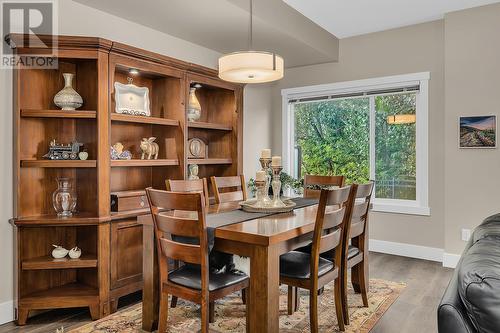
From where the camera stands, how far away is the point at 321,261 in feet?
8.25

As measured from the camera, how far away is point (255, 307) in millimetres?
2045

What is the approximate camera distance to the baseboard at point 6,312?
267 centimetres

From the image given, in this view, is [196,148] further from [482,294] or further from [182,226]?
[482,294]

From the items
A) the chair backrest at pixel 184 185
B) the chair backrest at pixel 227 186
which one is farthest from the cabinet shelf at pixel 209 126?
the chair backrest at pixel 184 185

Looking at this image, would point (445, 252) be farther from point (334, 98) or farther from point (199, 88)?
point (199, 88)

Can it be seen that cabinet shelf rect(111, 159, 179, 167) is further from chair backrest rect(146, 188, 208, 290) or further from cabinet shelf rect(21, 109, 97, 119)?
chair backrest rect(146, 188, 208, 290)

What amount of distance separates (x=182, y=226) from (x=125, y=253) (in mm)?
1127

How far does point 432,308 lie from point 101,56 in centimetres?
316

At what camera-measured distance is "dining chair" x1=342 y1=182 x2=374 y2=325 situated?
2557mm

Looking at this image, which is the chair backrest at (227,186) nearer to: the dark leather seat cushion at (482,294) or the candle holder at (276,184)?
the candle holder at (276,184)

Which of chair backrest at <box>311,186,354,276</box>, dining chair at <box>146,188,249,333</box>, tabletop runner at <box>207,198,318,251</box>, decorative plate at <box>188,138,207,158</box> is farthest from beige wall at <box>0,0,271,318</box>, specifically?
chair backrest at <box>311,186,354,276</box>

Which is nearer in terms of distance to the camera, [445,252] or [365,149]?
[445,252]

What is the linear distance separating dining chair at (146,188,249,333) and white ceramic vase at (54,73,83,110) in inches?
46.8

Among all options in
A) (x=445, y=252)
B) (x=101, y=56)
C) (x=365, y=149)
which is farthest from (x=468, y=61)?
(x=101, y=56)
